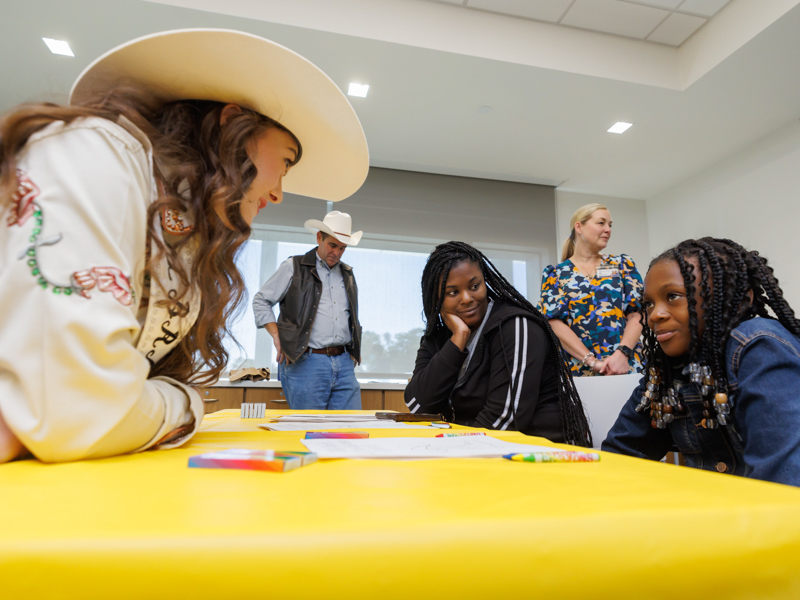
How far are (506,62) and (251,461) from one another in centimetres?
291

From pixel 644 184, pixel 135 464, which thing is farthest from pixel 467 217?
pixel 135 464

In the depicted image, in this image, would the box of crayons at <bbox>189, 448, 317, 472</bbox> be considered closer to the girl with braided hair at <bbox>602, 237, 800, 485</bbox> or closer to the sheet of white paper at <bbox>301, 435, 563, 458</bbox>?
the sheet of white paper at <bbox>301, 435, 563, 458</bbox>

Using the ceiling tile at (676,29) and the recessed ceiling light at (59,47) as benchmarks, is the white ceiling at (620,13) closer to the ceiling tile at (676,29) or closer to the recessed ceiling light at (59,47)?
the ceiling tile at (676,29)

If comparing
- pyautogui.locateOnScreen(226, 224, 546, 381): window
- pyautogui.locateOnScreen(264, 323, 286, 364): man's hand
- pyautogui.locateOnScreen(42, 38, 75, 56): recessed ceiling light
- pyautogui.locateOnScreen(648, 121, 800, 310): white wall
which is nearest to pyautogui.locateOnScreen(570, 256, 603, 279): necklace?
pyautogui.locateOnScreen(264, 323, 286, 364): man's hand

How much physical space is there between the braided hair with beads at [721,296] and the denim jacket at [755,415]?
0.13ft

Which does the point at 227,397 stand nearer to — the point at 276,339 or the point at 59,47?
the point at 276,339

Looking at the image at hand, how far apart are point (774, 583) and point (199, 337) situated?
0.68 metres

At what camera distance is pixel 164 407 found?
56 centimetres

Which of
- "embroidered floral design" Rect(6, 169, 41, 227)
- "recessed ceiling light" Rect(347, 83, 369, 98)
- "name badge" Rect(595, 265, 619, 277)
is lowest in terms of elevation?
"embroidered floral design" Rect(6, 169, 41, 227)

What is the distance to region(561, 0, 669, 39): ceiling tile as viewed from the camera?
2.76 metres

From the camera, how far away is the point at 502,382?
1.28 m

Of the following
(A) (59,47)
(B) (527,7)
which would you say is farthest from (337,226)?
(A) (59,47)

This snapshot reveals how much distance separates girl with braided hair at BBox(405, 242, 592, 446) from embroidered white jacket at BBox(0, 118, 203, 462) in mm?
927

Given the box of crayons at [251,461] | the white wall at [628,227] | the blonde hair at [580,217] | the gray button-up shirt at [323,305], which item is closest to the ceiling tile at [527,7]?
the blonde hair at [580,217]
